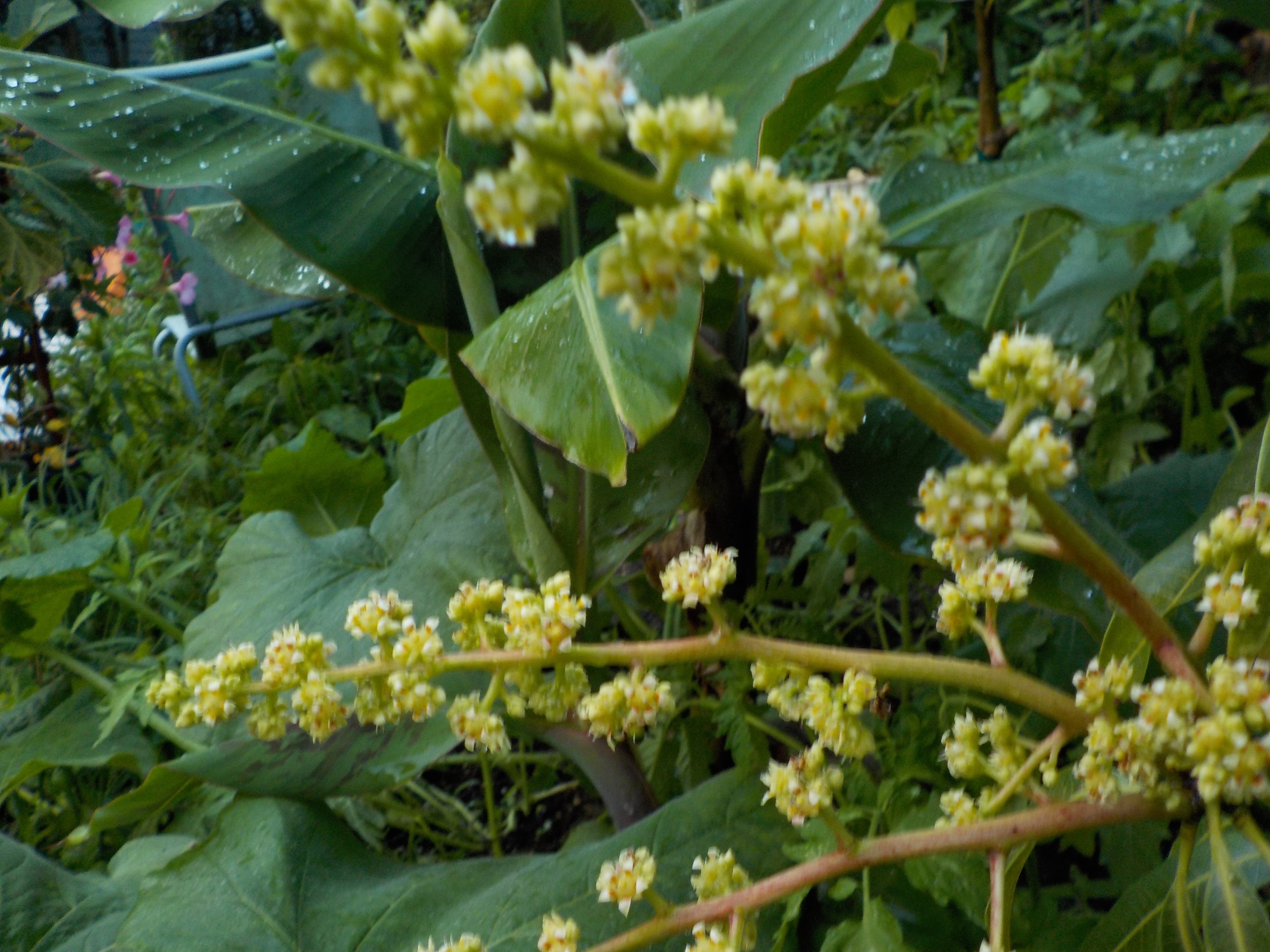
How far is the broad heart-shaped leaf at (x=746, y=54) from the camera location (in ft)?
2.22

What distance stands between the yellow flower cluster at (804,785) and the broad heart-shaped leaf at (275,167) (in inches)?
21.9

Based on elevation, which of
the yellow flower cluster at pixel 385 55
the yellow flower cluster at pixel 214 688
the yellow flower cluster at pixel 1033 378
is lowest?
the yellow flower cluster at pixel 214 688

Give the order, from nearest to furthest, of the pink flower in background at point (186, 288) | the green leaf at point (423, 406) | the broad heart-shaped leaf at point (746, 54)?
the broad heart-shaped leaf at point (746, 54) → the green leaf at point (423, 406) → the pink flower in background at point (186, 288)

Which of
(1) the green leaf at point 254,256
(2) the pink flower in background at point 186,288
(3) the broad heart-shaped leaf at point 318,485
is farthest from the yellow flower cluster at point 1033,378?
(2) the pink flower in background at point 186,288

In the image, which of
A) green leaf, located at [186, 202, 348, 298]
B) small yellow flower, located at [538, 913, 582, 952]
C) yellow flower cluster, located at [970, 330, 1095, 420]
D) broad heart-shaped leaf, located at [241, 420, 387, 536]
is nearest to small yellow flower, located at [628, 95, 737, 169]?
yellow flower cluster, located at [970, 330, 1095, 420]

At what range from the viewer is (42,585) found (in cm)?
108

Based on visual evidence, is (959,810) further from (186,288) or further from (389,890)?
(186,288)

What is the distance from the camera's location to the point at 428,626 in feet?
1.69

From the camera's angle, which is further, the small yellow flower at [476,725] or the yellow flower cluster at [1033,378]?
the small yellow flower at [476,725]

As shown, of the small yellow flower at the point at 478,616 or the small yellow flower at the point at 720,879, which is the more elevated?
the small yellow flower at the point at 478,616

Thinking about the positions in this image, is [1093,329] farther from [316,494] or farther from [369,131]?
[369,131]

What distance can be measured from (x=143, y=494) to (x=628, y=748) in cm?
105

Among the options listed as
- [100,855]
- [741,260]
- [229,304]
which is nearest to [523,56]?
[741,260]

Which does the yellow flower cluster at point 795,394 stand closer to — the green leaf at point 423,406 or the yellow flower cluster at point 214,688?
the yellow flower cluster at point 214,688
